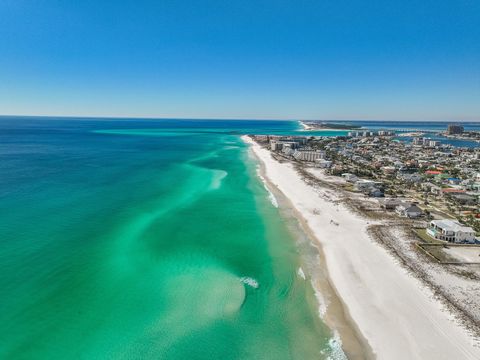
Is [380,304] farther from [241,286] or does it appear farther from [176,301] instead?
[176,301]

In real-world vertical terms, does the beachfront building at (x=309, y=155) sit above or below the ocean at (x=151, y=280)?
above

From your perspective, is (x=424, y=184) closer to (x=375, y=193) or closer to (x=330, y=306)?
(x=375, y=193)

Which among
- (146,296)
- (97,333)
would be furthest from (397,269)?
(97,333)

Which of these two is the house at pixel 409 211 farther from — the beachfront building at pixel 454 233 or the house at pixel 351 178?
the house at pixel 351 178

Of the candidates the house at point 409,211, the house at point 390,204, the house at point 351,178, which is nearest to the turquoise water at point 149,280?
the house at point 390,204

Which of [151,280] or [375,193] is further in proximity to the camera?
[375,193]

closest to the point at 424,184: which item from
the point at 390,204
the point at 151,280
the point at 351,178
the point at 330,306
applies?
the point at 351,178
